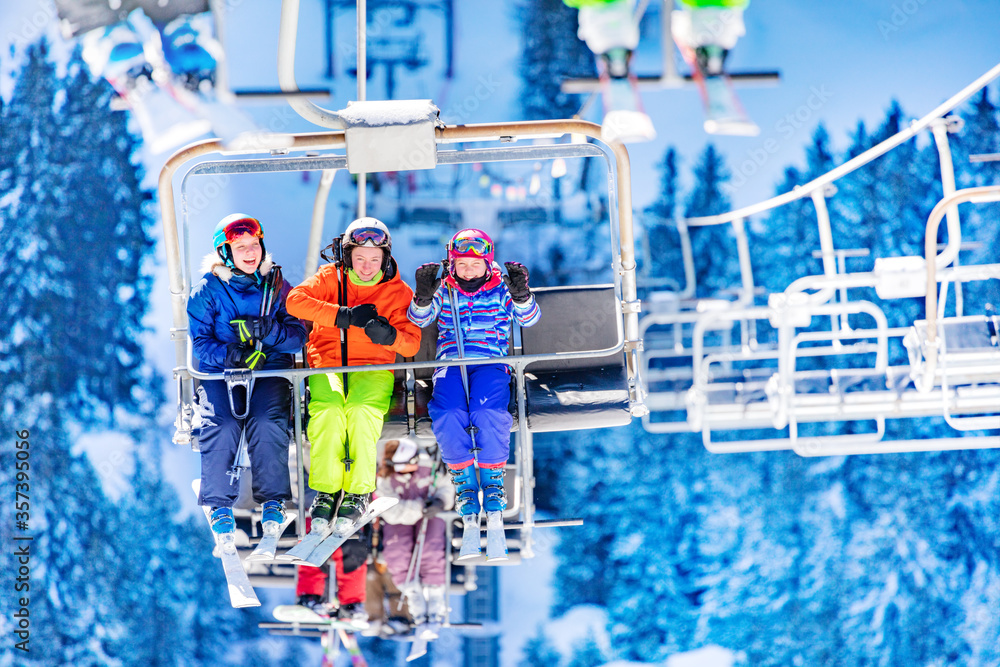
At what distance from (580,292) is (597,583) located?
4285mm

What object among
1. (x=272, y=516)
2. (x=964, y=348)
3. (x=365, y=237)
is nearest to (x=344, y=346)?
(x=365, y=237)

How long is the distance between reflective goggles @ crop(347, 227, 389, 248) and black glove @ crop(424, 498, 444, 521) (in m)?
1.71

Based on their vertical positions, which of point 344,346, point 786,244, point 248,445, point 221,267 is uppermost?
point 786,244

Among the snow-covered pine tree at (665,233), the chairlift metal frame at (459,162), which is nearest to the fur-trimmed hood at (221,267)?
the chairlift metal frame at (459,162)

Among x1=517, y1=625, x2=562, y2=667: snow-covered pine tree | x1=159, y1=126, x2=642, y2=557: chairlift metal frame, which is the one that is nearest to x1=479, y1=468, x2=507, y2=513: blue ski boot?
x1=159, y1=126, x2=642, y2=557: chairlift metal frame

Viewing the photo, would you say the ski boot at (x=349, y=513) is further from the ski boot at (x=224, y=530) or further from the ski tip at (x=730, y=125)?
the ski tip at (x=730, y=125)

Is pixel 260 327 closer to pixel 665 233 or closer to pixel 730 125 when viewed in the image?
pixel 730 125

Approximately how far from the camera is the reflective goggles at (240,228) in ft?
9.86

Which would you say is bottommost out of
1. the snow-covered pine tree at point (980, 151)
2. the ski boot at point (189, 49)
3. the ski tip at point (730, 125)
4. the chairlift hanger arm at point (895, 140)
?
the ski tip at point (730, 125)

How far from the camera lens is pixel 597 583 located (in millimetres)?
7039

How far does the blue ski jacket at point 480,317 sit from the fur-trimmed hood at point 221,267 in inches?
24.9

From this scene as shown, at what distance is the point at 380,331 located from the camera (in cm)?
296

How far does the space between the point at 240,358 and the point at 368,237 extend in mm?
639

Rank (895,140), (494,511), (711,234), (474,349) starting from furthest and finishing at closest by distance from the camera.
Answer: (711,234)
(895,140)
(474,349)
(494,511)
